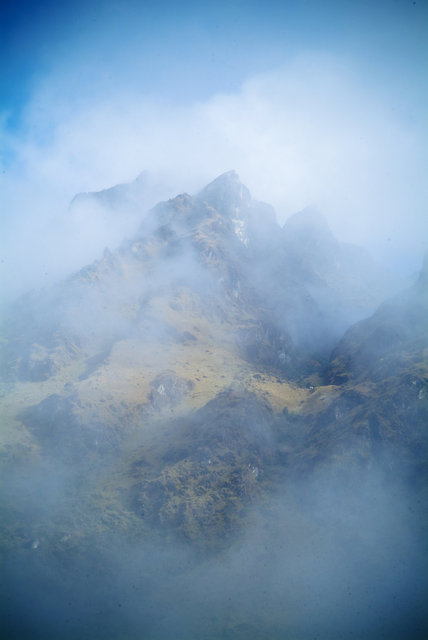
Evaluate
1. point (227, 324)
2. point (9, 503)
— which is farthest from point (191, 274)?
point (9, 503)

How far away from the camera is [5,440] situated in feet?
201

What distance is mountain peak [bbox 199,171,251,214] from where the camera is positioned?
174 meters

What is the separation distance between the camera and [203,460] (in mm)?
57562

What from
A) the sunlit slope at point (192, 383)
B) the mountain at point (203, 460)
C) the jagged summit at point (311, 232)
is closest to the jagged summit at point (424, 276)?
the mountain at point (203, 460)

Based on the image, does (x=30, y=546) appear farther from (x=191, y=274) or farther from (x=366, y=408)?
(x=191, y=274)

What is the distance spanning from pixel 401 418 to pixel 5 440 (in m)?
72.8

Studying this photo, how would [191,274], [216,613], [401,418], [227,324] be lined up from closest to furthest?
[216,613], [401,418], [227,324], [191,274]

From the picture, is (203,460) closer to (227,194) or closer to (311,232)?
(227,194)

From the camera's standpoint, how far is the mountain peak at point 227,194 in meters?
174

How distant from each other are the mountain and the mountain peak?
68883 mm

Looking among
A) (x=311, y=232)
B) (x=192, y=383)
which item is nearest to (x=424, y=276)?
(x=192, y=383)

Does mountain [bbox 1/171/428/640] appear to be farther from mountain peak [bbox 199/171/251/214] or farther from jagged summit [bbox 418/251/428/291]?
mountain peak [bbox 199/171/251/214]

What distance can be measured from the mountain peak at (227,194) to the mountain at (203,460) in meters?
68.9

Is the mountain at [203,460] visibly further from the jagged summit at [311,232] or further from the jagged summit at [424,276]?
the jagged summit at [311,232]
